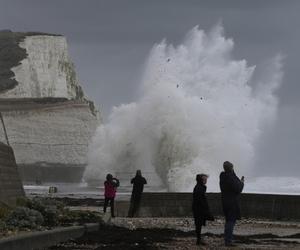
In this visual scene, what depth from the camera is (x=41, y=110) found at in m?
122

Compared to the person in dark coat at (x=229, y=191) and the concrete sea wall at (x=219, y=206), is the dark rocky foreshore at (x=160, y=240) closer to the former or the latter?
the person in dark coat at (x=229, y=191)

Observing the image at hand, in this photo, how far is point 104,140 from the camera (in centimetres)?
9150

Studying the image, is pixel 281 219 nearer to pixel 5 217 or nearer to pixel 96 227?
pixel 96 227

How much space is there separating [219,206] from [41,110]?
9970cm

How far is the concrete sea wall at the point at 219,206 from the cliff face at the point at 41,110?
8918cm

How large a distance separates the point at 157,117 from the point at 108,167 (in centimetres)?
2431

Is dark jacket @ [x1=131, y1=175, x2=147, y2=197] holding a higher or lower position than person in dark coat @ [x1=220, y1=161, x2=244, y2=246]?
higher

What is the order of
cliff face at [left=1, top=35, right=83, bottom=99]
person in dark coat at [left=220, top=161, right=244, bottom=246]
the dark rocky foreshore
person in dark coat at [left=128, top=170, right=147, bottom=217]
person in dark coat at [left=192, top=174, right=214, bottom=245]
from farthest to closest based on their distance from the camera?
1. cliff face at [left=1, top=35, right=83, bottom=99]
2. person in dark coat at [left=128, top=170, right=147, bottom=217]
3. person in dark coat at [left=192, top=174, right=214, bottom=245]
4. person in dark coat at [left=220, top=161, right=244, bottom=246]
5. the dark rocky foreshore

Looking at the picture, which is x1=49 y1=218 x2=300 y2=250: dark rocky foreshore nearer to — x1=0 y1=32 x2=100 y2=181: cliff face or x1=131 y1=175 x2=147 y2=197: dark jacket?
x1=131 y1=175 x2=147 y2=197: dark jacket

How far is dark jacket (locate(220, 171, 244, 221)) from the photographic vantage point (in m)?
13.0

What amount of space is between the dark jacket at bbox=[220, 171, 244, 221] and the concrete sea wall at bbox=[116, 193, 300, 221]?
9.24 m

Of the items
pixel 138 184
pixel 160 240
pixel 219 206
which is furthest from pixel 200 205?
pixel 219 206

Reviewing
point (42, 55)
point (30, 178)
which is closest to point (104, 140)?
point (30, 178)

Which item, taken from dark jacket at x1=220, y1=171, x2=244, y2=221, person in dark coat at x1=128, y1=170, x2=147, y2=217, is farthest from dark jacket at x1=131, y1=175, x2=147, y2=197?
dark jacket at x1=220, y1=171, x2=244, y2=221
